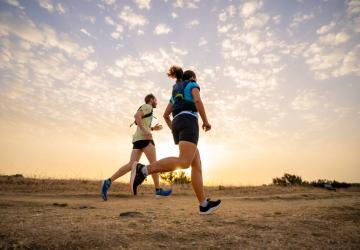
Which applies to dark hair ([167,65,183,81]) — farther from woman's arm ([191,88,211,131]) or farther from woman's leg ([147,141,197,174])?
woman's leg ([147,141,197,174])

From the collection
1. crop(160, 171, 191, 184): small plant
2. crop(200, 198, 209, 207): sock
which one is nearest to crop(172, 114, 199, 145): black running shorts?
crop(200, 198, 209, 207): sock

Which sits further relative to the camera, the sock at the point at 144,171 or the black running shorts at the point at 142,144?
the black running shorts at the point at 142,144

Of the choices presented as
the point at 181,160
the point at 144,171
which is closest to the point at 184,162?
the point at 181,160

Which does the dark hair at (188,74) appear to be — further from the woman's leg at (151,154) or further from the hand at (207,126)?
the woman's leg at (151,154)

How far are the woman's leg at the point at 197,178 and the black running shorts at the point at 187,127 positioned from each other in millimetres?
393

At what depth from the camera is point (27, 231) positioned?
2.62m

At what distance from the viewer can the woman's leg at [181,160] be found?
4168mm

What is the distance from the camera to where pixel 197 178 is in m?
4.43

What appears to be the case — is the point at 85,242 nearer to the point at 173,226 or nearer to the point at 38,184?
the point at 173,226

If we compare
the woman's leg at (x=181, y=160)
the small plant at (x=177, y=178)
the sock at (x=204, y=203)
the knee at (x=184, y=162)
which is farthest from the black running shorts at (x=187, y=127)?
the small plant at (x=177, y=178)

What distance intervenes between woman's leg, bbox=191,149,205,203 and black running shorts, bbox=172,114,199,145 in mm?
393

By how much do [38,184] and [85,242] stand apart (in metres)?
8.92

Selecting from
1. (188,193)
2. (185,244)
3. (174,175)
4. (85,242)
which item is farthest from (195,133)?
(174,175)

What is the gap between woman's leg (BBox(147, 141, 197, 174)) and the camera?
4.17 m
